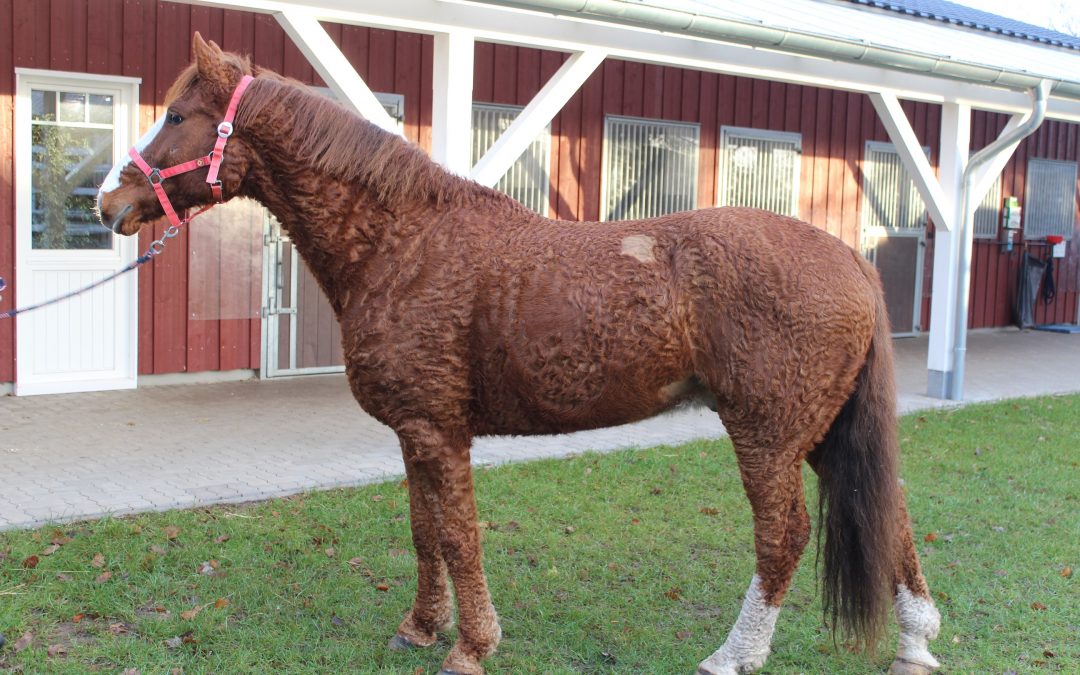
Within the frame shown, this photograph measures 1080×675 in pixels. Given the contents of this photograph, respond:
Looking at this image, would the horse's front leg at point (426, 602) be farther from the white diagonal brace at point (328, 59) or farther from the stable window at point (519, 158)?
the stable window at point (519, 158)

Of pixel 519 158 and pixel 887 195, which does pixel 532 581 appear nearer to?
pixel 519 158

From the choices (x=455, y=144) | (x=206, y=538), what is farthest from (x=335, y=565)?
(x=455, y=144)

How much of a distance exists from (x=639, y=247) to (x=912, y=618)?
1720 millimetres

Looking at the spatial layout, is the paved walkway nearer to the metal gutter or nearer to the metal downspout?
the metal downspout

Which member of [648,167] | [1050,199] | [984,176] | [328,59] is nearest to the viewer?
[328,59]

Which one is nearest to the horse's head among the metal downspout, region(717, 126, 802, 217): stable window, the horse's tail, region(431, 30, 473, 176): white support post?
the horse's tail

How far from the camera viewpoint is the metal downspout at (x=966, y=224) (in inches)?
346

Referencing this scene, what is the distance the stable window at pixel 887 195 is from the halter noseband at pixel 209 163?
37.3 feet

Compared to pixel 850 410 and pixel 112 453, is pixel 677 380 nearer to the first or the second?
pixel 850 410

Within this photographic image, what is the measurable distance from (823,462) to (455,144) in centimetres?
344

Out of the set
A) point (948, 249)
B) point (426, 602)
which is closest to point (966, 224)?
point (948, 249)

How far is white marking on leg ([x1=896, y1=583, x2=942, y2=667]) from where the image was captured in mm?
3732

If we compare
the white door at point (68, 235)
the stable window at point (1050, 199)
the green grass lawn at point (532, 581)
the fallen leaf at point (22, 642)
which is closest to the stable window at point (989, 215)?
the stable window at point (1050, 199)

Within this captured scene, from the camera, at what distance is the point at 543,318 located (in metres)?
3.38
